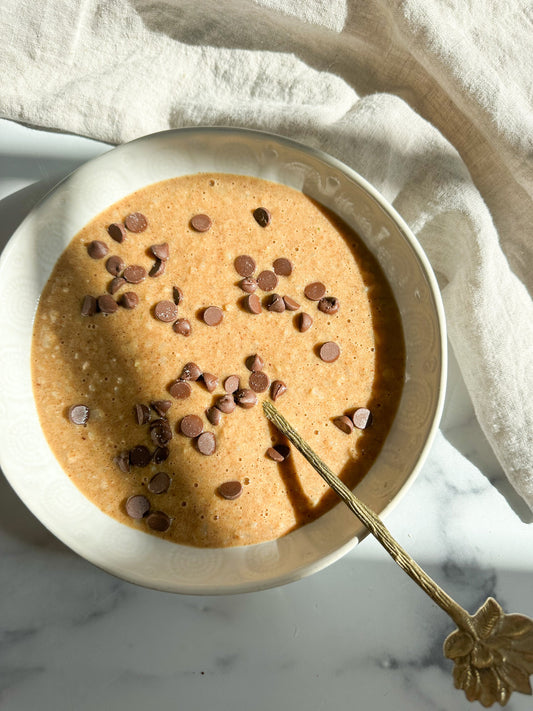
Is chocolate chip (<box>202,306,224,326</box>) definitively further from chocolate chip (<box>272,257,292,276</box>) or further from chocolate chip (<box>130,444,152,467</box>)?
chocolate chip (<box>130,444,152,467</box>)

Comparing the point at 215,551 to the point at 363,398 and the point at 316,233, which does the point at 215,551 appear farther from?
the point at 316,233

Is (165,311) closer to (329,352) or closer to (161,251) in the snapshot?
(161,251)

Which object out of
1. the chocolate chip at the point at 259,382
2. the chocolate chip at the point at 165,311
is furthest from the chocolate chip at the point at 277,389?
the chocolate chip at the point at 165,311

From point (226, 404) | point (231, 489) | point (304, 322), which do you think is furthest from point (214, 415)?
point (304, 322)

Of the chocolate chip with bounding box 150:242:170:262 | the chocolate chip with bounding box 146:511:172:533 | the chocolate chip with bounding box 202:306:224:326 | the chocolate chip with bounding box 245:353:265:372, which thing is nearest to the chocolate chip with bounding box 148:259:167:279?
the chocolate chip with bounding box 150:242:170:262

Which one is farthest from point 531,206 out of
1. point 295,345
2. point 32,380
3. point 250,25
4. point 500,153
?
point 32,380

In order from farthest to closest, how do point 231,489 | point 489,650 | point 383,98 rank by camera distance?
1. point 383,98
2. point 231,489
3. point 489,650
